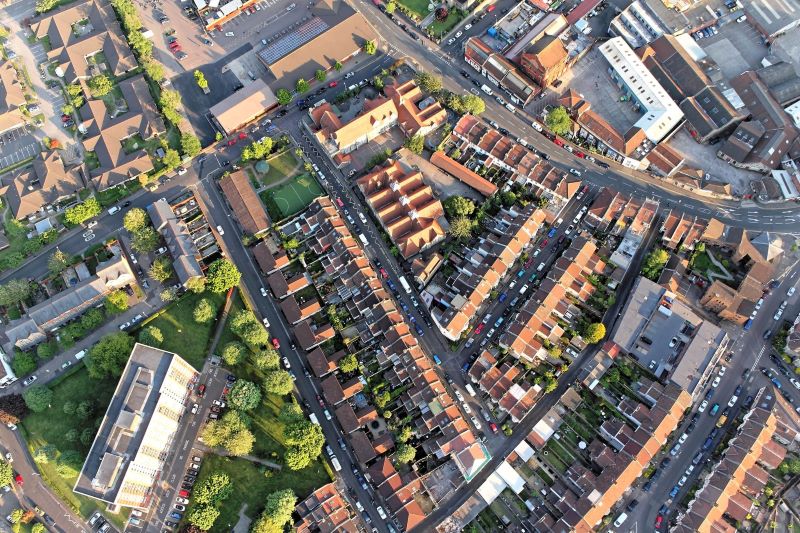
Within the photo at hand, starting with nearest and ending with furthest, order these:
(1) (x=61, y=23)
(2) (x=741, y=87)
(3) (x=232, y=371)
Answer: (3) (x=232, y=371)
(2) (x=741, y=87)
(1) (x=61, y=23)

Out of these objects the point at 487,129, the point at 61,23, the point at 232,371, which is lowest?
the point at 232,371

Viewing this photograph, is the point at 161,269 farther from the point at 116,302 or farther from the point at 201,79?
the point at 201,79

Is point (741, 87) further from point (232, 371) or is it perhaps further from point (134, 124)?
point (134, 124)

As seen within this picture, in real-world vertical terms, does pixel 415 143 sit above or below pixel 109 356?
above

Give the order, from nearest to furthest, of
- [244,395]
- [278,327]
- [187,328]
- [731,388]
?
[244,395] → [731,388] → [187,328] → [278,327]

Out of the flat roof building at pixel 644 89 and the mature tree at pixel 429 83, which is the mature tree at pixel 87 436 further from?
the flat roof building at pixel 644 89

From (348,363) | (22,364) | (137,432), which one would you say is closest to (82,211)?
(22,364)

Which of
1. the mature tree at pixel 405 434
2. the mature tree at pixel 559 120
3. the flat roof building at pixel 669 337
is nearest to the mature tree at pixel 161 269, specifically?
the mature tree at pixel 405 434

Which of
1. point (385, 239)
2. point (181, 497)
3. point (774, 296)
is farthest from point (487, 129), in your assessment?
point (181, 497)
